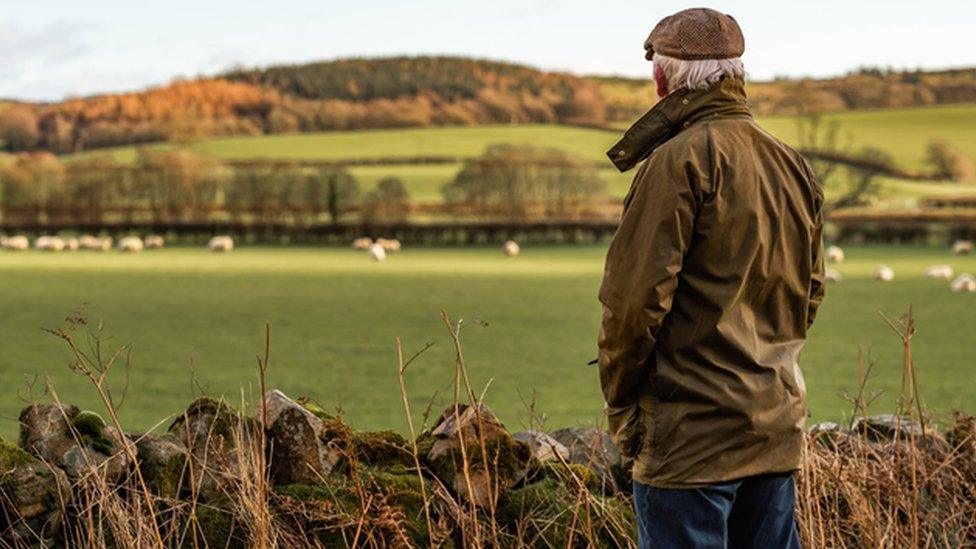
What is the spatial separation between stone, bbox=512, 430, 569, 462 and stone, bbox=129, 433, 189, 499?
1.15m

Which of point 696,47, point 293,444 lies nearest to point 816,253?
point 696,47

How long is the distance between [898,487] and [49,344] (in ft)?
41.3

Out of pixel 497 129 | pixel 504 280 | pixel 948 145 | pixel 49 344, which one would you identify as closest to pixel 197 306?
pixel 49 344

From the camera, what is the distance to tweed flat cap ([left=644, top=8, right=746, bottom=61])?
295 cm

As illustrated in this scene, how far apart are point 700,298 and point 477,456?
5.41 feet

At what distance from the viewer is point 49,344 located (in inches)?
588

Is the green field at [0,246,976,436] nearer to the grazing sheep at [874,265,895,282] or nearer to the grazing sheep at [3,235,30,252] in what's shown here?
the grazing sheep at [874,265,895,282]

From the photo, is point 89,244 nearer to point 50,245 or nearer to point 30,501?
point 50,245

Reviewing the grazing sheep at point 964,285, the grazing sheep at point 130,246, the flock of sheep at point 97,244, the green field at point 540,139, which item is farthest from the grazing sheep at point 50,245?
the green field at point 540,139

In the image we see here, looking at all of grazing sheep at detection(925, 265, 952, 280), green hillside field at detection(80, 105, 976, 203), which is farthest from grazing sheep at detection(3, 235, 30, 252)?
green hillside field at detection(80, 105, 976, 203)

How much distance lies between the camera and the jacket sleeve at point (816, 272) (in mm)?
3197

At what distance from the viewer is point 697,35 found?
116 inches

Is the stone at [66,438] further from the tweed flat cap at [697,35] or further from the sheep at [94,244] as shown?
the sheep at [94,244]

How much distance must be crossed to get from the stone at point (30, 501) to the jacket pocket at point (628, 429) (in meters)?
1.94
